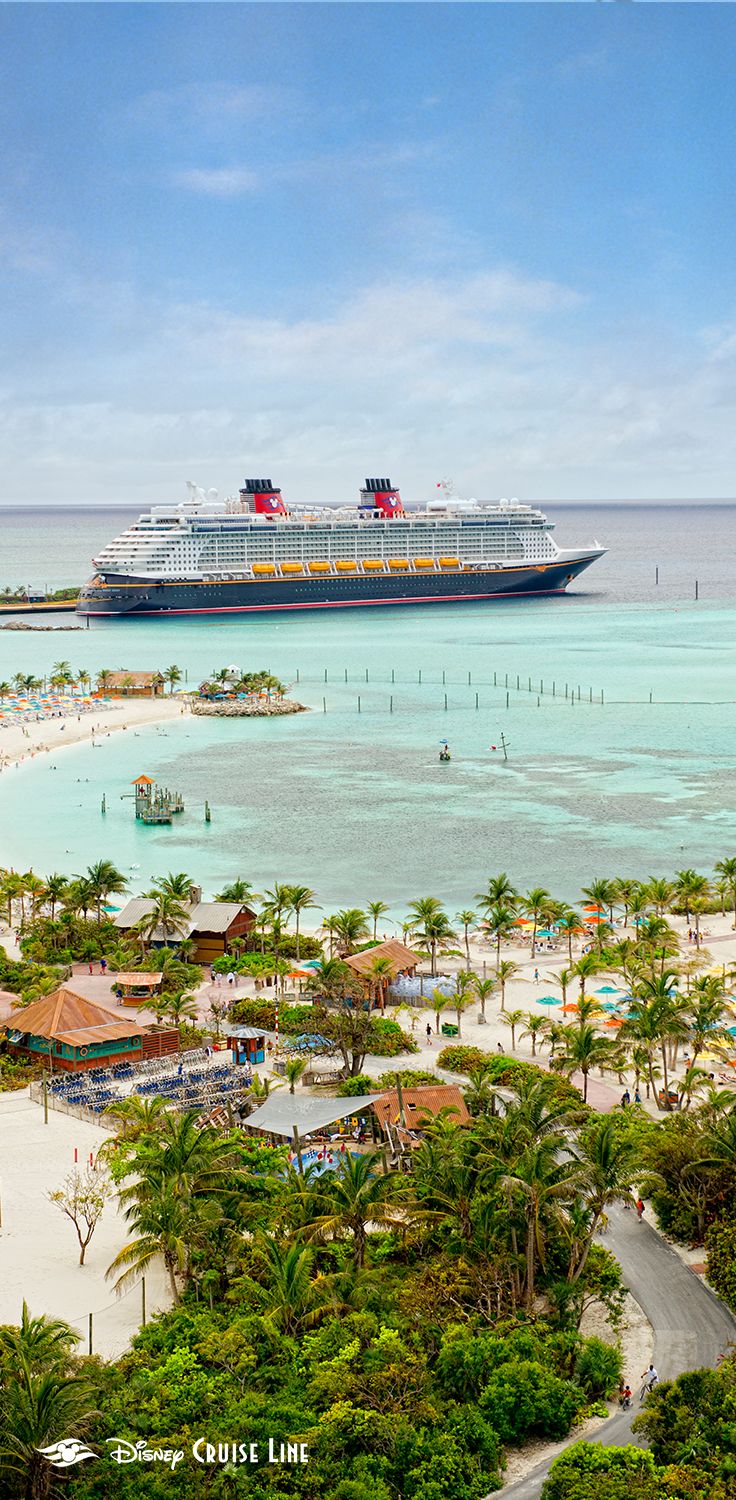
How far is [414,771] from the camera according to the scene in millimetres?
64812

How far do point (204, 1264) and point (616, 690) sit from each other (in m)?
72.9

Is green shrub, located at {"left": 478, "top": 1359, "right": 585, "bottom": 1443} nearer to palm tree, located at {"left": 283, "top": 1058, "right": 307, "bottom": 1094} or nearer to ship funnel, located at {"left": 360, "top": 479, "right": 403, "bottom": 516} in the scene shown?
palm tree, located at {"left": 283, "top": 1058, "right": 307, "bottom": 1094}

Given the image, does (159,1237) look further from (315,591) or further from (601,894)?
(315,591)

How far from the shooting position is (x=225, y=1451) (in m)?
16.2

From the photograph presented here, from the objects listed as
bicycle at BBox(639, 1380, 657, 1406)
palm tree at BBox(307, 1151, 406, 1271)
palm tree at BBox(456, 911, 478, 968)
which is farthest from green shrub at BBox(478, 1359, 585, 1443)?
palm tree at BBox(456, 911, 478, 968)

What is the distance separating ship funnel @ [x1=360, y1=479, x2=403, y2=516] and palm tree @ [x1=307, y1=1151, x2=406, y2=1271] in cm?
13502

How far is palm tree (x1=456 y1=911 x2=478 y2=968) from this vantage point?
1463 inches

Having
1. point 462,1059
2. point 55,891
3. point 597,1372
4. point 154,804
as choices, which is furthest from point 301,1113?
point 154,804

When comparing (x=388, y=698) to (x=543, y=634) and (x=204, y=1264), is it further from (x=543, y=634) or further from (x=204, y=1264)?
(x=204, y=1264)

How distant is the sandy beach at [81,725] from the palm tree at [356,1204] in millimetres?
47596

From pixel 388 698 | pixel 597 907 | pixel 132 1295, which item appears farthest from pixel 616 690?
pixel 132 1295

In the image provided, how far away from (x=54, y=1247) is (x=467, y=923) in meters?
19.0

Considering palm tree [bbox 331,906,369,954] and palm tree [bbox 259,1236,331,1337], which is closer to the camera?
palm tree [bbox 259,1236,331,1337]

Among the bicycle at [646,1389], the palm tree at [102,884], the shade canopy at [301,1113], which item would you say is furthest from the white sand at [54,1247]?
the palm tree at [102,884]
